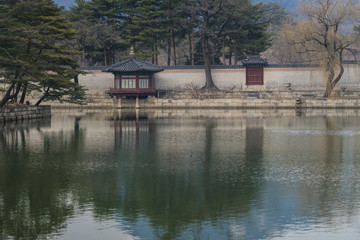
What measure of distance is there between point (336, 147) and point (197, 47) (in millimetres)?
40606

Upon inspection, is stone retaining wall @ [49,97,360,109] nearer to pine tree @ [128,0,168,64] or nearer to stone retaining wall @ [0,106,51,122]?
pine tree @ [128,0,168,64]

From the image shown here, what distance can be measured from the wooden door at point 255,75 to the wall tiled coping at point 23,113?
2236 centimetres

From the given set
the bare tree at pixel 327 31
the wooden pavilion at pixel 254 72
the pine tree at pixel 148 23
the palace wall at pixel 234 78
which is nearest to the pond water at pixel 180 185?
the bare tree at pixel 327 31

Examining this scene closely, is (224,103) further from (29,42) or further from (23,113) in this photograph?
(29,42)

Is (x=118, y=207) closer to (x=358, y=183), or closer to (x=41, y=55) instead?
(x=358, y=183)

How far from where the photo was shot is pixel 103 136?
2969 centimetres

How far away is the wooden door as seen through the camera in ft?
190

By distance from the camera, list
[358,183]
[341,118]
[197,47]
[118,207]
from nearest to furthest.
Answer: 1. [118,207]
2. [358,183]
3. [341,118]
4. [197,47]

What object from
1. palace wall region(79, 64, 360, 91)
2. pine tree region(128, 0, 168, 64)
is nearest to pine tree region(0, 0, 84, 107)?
palace wall region(79, 64, 360, 91)

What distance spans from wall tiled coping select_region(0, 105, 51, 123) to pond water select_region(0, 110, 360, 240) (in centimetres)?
763

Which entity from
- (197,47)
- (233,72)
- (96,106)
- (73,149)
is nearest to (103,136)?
(73,149)

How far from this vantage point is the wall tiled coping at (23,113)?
37.4 meters

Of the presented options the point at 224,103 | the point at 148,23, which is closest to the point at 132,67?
the point at 148,23

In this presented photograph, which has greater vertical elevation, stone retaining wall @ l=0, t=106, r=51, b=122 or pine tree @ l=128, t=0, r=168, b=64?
pine tree @ l=128, t=0, r=168, b=64
